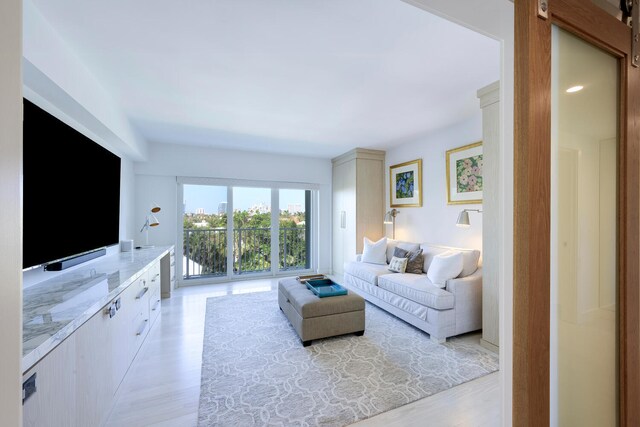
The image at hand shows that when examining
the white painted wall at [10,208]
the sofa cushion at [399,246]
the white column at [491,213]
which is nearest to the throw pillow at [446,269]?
the white column at [491,213]

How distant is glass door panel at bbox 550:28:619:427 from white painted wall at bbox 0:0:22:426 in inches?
53.2

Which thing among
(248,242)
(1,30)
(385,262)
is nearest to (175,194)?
(248,242)

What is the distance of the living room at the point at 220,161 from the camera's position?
2.10m

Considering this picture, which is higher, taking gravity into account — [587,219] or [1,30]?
[1,30]

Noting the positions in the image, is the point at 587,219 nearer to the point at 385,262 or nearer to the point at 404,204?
the point at 385,262

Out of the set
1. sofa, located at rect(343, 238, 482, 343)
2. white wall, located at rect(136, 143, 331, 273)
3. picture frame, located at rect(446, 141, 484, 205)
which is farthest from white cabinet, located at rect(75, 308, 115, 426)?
picture frame, located at rect(446, 141, 484, 205)

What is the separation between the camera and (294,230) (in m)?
5.85

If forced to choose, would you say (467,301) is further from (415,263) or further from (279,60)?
(279,60)

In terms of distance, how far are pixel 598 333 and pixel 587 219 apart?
43 cm

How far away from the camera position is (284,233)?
18.9 ft

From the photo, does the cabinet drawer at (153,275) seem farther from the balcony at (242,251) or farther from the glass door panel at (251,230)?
the glass door panel at (251,230)

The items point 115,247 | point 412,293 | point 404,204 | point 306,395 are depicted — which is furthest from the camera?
point 404,204

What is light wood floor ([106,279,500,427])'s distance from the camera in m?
1.71

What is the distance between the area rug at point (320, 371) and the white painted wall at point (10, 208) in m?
1.64
